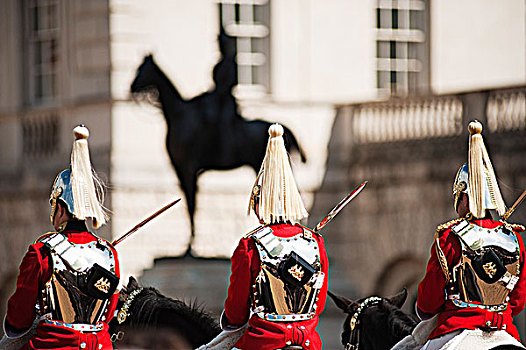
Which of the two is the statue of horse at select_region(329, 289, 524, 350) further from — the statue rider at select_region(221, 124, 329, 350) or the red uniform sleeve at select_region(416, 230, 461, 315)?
the statue rider at select_region(221, 124, 329, 350)

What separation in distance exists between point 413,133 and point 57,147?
14.3 feet

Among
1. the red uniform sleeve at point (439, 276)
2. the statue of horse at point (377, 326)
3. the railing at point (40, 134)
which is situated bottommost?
the statue of horse at point (377, 326)

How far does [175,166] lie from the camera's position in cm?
1678

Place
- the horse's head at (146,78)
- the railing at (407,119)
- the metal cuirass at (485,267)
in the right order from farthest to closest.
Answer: the railing at (407,119) → the horse's head at (146,78) → the metal cuirass at (485,267)

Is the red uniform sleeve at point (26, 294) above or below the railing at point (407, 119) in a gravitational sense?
below

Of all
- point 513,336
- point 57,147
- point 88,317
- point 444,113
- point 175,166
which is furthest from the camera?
point 57,147

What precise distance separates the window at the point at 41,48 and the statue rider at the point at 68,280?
39.5 ft

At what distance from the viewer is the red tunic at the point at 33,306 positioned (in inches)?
332

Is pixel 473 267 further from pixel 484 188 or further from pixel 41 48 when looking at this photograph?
pixel 41 48

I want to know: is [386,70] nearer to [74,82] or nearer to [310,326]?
[74,82]

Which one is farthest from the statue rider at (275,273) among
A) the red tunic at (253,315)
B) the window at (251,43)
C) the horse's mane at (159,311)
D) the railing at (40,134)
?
the railing at (40,134)

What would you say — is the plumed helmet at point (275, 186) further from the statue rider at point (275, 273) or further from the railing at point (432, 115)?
the railing at point (432, 115)

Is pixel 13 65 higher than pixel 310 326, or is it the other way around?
pixel 13 65

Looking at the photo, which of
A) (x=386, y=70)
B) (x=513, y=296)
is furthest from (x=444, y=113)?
(x=513, y=296)
